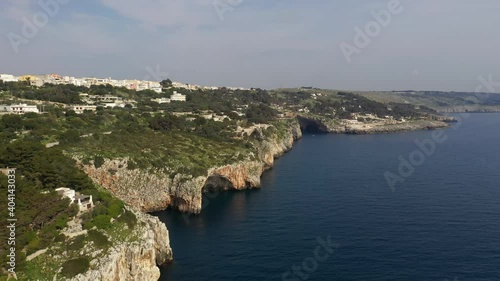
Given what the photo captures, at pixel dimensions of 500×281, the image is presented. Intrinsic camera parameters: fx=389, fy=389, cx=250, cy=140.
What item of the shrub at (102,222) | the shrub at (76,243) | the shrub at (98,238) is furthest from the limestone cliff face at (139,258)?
the shrub at (102,222)

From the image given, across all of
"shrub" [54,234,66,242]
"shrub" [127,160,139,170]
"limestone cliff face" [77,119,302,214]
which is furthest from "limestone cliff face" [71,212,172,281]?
"shrub" [127,160,139,170]

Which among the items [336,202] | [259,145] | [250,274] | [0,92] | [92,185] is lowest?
[250,274]

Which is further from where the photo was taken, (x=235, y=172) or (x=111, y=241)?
(x=235, y=172)

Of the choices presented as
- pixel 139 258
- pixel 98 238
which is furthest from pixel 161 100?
pixel 98 238

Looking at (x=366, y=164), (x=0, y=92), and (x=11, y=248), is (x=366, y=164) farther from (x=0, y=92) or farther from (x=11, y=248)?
(x=0, y=92)

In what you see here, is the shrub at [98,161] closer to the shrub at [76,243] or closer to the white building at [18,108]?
the shrub at [76,243]

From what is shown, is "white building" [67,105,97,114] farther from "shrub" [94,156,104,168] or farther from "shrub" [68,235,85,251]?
"shrub" [68,235,85,251]

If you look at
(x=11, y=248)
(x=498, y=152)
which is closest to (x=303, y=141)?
(x=498, y=152)
